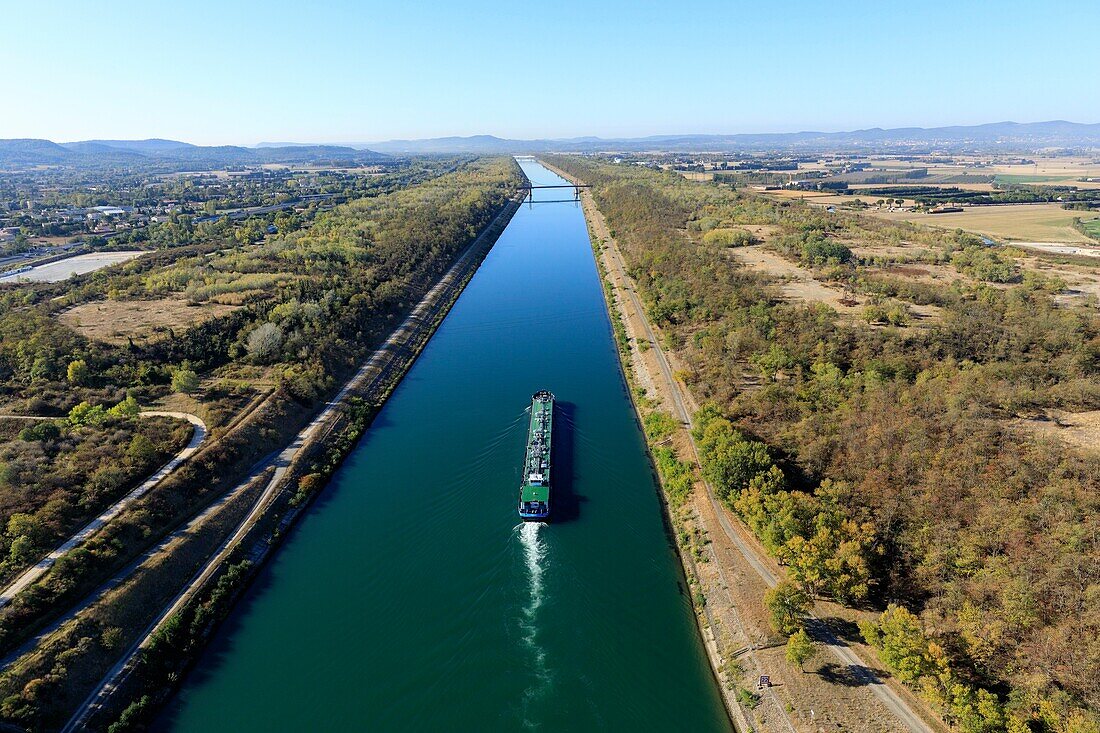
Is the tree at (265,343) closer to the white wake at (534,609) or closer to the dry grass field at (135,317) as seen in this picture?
the dry grass field at (135,317)

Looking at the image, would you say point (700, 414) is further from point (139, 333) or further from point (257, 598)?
point (139, 333)

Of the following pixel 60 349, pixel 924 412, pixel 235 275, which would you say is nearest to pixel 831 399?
pixel 924 412

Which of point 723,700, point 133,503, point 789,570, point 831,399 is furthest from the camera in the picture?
point 831,399

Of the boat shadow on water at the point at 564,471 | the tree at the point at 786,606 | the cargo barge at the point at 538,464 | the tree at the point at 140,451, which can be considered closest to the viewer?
the tree at the point at 786,606

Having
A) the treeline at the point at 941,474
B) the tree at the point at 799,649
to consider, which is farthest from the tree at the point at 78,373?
the tree at the point at 799,649

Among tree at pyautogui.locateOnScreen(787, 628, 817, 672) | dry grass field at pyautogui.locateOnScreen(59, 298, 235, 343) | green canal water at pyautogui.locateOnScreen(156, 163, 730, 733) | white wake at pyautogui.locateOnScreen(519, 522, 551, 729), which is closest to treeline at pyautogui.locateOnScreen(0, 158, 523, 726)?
dry grass field at pyautogui.locateOnScreen(59, 298, 235, 343)

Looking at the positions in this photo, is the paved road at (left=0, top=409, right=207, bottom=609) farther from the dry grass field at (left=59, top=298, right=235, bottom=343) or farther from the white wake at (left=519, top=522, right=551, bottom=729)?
the white wake at (left=519, top=522, right=551, bottom=729)
